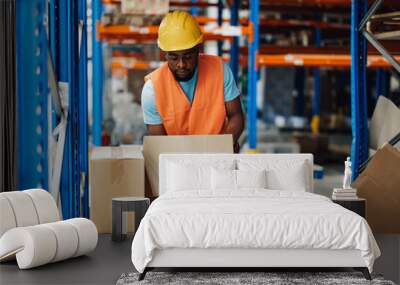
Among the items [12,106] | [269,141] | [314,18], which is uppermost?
[314,18]

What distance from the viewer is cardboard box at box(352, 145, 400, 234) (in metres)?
7.24

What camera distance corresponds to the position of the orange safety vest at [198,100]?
7.30 metres

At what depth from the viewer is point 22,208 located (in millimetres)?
5941

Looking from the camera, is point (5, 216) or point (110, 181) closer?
point (5, 216)

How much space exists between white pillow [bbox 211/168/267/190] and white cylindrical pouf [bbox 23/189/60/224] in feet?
4.37

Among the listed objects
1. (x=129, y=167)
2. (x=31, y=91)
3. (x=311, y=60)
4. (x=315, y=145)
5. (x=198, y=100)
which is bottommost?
(x=315, y=145)

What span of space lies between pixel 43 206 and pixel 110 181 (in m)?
1.13

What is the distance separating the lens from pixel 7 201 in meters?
5.80

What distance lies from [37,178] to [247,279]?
216cm

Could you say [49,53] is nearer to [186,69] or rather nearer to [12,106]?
[12,106]

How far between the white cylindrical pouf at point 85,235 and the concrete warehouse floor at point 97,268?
0.26 ft

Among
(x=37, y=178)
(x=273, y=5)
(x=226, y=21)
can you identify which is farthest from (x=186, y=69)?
(x=226, y=21)

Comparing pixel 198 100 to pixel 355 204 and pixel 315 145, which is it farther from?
pixel 315 145

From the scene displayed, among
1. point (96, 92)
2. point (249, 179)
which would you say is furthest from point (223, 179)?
point (96, 92)
